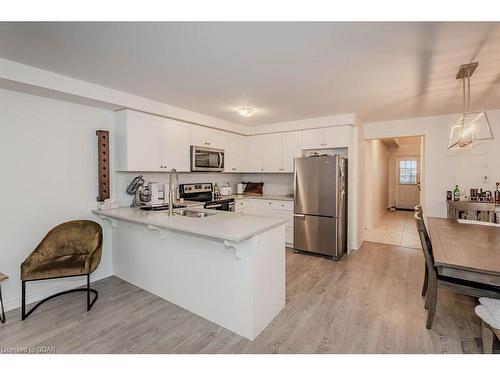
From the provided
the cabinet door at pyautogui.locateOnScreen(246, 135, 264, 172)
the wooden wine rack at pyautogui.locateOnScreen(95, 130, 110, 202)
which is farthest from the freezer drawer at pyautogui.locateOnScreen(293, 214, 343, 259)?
the wooden wine rack at pyautogui.locateOnScreen(95, 130, 110, 202)

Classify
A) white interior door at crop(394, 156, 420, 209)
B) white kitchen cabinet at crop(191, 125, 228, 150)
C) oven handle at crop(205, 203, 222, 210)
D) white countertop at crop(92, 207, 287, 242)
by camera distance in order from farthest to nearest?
white interior door at crop(394, 156, 420, 209) → white kitchen cabinet at crop(191, 125, 228, 150) → oven handle at crop(205, 203, 222, 210) → white countertop at crop(92, 207, 287, 242)

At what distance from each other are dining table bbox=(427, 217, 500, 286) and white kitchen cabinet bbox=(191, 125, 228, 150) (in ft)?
10.8

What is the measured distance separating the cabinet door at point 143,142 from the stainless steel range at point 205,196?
776 mm

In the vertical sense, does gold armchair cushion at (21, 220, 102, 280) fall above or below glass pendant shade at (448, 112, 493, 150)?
below

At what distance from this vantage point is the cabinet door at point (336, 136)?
3971 mm

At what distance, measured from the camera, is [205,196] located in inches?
170

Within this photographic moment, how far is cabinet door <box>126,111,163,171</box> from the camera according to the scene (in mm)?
3033

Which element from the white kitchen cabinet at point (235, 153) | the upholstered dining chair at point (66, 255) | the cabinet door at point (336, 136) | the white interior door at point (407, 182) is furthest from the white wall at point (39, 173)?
the white interior door at point (407, 182)

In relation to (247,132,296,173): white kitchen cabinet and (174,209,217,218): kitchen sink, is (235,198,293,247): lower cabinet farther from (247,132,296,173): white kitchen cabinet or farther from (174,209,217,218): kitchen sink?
(174,209,217,218): kitchen sink

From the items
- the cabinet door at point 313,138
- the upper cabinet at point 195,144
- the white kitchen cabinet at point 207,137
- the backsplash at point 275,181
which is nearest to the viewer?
the upper cabinet at point 195,144

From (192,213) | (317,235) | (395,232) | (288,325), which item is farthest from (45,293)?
(395,232)

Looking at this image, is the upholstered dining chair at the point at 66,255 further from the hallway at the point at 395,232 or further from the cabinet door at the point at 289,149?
the hallway at the point at 395,232
